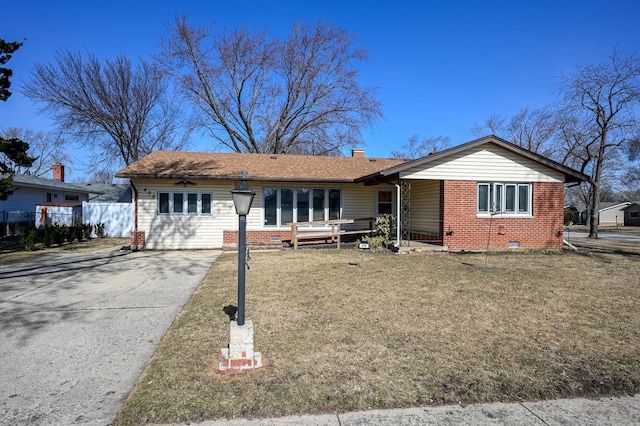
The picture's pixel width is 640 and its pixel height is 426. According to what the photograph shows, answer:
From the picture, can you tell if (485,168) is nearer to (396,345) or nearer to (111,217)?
(396,345)

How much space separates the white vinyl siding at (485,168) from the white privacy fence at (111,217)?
55.4 ft

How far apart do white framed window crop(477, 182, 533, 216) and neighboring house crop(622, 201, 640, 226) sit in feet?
177

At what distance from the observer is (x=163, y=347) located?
14.0 ft

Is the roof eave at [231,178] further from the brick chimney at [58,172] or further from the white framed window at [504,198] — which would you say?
the brick chimney at [58,172]

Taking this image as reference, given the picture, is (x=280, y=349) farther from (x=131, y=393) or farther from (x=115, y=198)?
(x=115, y=198)

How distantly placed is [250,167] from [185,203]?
10.2 feet

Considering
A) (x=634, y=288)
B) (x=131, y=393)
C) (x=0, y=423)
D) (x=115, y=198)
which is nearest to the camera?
(x=0, y=423)

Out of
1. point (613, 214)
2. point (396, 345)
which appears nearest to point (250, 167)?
A: point (396, 345)

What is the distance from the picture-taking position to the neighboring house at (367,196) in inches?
499

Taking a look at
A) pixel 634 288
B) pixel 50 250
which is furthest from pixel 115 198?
pixel 634 288

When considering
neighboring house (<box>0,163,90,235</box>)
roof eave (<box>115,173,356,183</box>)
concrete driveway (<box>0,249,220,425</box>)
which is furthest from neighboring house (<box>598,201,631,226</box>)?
neighboring house (<box>0,163,90,235</box>)

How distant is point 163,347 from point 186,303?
6.82 ft

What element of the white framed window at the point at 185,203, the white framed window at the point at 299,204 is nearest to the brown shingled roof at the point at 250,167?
the white framed window at the point at 299,204

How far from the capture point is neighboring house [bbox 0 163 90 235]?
20.5 meters
